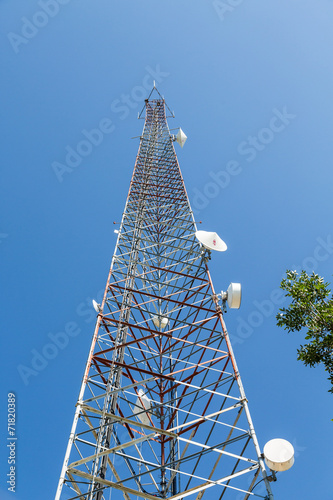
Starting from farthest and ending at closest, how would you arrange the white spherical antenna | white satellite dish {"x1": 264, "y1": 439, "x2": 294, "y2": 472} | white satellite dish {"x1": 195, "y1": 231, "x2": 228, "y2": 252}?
white satellite dish {"x1": 195, "y1": 231, "x2": 228, "y2": 252}
the white spherical antenna
white satellite dish {"x1": 264, "y1": 439, "x2": 294, "y2": 472}

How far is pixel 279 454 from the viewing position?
16.3 ft

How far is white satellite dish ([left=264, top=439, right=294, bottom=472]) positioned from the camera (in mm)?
4895

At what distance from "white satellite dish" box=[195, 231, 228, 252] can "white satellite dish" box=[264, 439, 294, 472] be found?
5.17 m

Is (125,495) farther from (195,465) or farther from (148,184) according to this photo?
(148,184)

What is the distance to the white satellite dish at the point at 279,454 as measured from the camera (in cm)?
489

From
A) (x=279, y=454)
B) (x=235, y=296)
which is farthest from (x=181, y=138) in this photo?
(x=279, y=454)

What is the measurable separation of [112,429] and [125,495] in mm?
965

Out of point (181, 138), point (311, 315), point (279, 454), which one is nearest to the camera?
point (279, 454)

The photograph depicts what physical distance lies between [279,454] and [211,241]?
562 cm

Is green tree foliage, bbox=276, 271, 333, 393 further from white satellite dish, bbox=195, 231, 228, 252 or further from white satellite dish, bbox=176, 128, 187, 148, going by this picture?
white satellite dish, bbox=176, 128, 187, 148

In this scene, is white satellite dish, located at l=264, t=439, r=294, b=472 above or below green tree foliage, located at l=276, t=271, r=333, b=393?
below

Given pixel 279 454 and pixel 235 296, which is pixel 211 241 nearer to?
pixel 235 296

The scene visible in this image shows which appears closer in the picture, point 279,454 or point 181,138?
point 279,454

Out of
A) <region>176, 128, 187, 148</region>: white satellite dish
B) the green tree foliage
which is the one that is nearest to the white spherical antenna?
the green tree foliage
